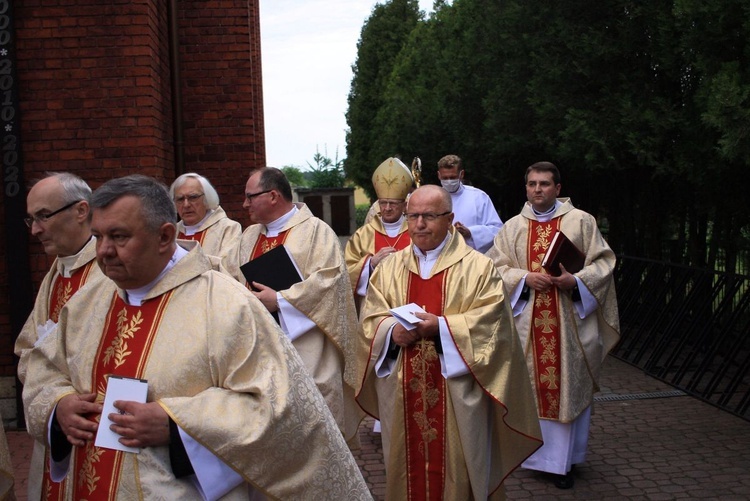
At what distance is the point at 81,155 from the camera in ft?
24.6

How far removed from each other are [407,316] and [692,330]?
20.8 ft

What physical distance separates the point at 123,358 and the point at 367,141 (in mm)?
39422

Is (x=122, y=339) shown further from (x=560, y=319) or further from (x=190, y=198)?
(x=560, y=319)

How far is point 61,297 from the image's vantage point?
404cm

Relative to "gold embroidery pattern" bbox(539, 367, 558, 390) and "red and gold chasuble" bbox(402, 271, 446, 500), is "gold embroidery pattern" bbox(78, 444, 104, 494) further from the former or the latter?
"gold embroidery pattern" bbox(539, 367, 558, 390)

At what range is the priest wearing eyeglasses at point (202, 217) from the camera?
6504 mm

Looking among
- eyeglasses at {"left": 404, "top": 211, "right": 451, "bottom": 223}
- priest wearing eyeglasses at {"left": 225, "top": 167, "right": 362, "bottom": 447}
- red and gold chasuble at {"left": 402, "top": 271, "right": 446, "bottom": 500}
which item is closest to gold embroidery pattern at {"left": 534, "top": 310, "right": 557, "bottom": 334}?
priest wearing eyeglasses at {"left": 225, "top": 167, "right": 362, "bottom": 447}

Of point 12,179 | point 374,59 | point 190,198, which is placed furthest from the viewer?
point 374,59

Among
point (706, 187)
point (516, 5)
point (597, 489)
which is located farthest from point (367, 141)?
point (597, 489)

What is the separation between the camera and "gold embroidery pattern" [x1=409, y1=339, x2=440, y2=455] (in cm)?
468

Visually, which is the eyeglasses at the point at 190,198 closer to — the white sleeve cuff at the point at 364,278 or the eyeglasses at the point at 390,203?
the white sleeve cuff at the point at 364,278

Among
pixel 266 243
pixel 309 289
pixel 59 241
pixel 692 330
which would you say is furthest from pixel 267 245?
pixel 692 330

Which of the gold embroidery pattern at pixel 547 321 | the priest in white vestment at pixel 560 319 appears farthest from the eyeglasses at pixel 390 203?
the gold embroidery pattern at pixel 547 321

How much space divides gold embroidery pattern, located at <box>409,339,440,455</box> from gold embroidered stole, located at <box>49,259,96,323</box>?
5.85ft
